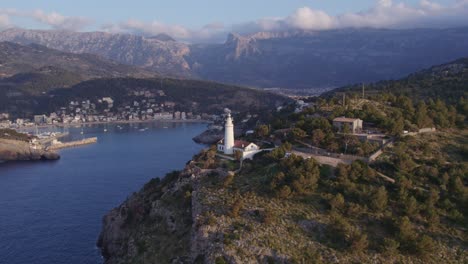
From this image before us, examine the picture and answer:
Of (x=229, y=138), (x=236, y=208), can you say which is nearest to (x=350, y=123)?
(x=229, y=138)

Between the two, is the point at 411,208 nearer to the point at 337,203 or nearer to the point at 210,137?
the point at 337,203

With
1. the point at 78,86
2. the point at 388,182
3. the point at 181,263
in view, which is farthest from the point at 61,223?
the point at 78,86

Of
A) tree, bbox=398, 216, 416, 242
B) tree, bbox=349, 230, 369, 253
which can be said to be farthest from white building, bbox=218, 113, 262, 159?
tree, bbox=398, 216, 416, 242

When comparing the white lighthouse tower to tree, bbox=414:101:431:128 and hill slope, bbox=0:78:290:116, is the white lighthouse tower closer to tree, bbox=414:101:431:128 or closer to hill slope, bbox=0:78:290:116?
tree, bbox=414:101:431:128

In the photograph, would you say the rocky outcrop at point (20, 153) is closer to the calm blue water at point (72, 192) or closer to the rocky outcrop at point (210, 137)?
the calm blue water at point (72, 192)

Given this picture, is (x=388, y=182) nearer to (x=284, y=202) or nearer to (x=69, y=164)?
(x=284, y=202)

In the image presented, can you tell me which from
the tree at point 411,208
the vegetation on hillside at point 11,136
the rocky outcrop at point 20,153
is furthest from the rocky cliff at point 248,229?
the vegetation on hillside at point 11,136
